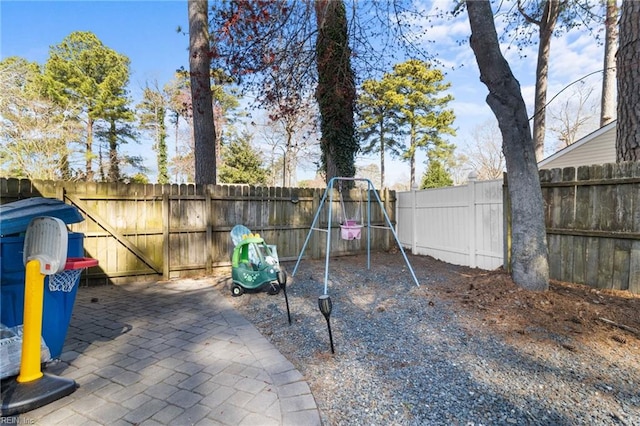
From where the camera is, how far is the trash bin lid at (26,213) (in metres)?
2.07

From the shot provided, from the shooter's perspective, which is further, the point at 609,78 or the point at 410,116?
the point at 410,116

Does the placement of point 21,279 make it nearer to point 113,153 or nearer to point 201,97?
point 201,97

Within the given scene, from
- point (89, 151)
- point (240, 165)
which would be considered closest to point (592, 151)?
point (240, 165)

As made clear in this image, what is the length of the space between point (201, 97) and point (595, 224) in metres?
6.81

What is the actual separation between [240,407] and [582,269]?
14.2 ft

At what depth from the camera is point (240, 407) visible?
1.91 m

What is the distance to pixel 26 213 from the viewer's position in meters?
2.17

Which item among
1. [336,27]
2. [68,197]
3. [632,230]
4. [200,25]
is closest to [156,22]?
[200,25]

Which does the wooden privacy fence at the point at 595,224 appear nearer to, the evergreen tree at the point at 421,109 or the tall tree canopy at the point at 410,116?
the tall tree canopy at the point at 410,116

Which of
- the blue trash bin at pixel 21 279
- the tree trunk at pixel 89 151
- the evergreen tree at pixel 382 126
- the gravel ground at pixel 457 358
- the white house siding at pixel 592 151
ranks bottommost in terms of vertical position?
the gravel ground at pixel 457 358

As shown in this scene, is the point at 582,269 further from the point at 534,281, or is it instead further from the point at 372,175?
the point at 372,175

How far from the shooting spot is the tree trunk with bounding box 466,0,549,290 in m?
3.70

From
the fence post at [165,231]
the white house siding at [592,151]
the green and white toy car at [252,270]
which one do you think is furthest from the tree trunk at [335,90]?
the white house siding at [592,151]

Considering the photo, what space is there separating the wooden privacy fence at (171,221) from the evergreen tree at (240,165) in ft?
50.7
